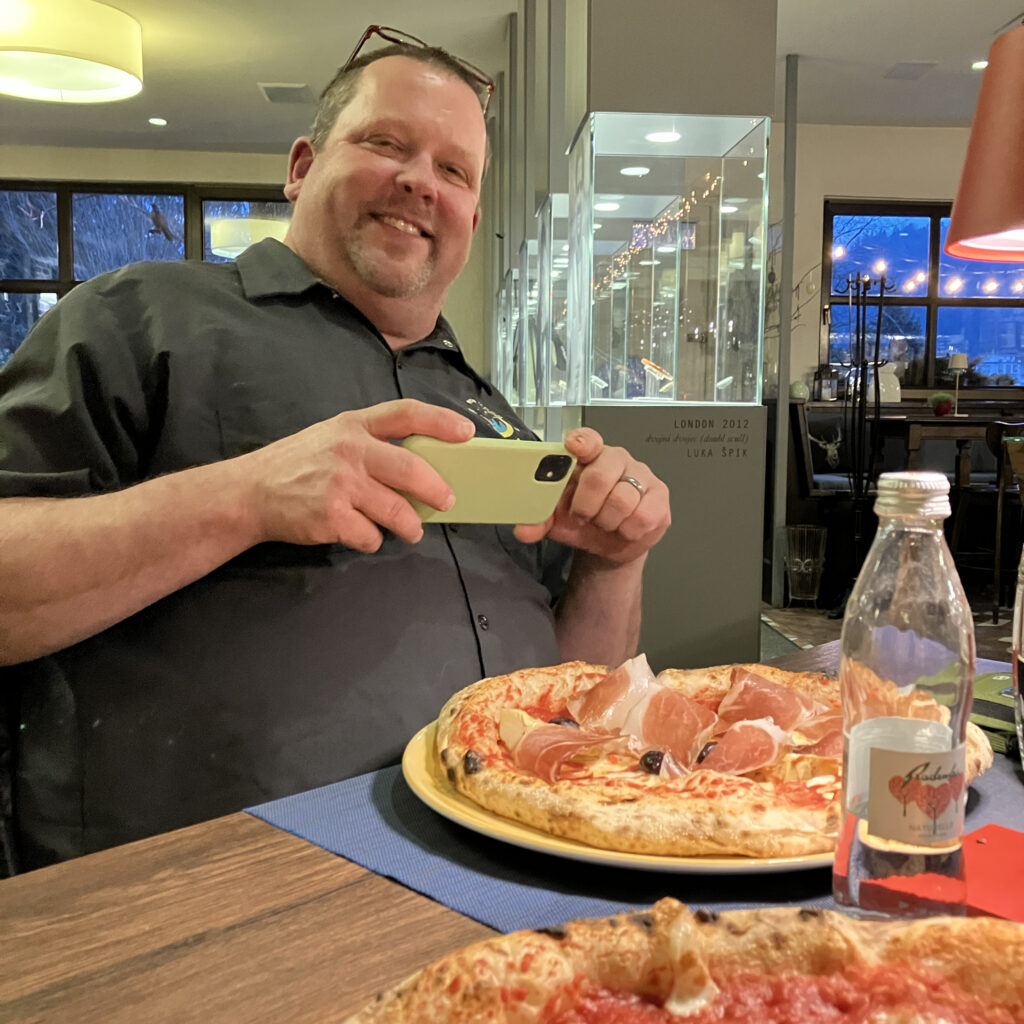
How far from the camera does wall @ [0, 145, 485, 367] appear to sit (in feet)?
27.1

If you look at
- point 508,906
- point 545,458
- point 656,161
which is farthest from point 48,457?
point 656,161

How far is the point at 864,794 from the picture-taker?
57 cm

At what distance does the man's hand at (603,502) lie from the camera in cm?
118

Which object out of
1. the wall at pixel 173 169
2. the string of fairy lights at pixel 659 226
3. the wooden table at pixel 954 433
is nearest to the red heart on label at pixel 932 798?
the string of fairy lights at pixel 659 226

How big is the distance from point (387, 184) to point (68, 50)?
441 centimetres

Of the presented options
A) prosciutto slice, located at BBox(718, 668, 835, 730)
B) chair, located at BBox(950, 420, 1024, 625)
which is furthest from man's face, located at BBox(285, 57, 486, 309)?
chair, located at BBox(950, 420, 1024, 625)

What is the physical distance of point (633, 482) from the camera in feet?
4.01

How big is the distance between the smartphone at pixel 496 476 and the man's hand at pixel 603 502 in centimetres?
7

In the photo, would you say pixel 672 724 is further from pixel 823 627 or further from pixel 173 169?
pixel 173 169

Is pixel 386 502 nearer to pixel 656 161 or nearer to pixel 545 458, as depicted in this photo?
pixel 545 458

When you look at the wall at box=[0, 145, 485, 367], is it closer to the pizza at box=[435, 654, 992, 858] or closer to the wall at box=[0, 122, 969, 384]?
the wall at box=[0, 122, 969, 384]

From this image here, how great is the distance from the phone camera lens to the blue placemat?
1.30ft

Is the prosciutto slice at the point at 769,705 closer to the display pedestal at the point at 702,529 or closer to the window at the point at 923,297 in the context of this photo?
the display pedestal at the point at 702,529

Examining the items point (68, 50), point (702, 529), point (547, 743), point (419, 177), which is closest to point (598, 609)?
point (547, 743)
